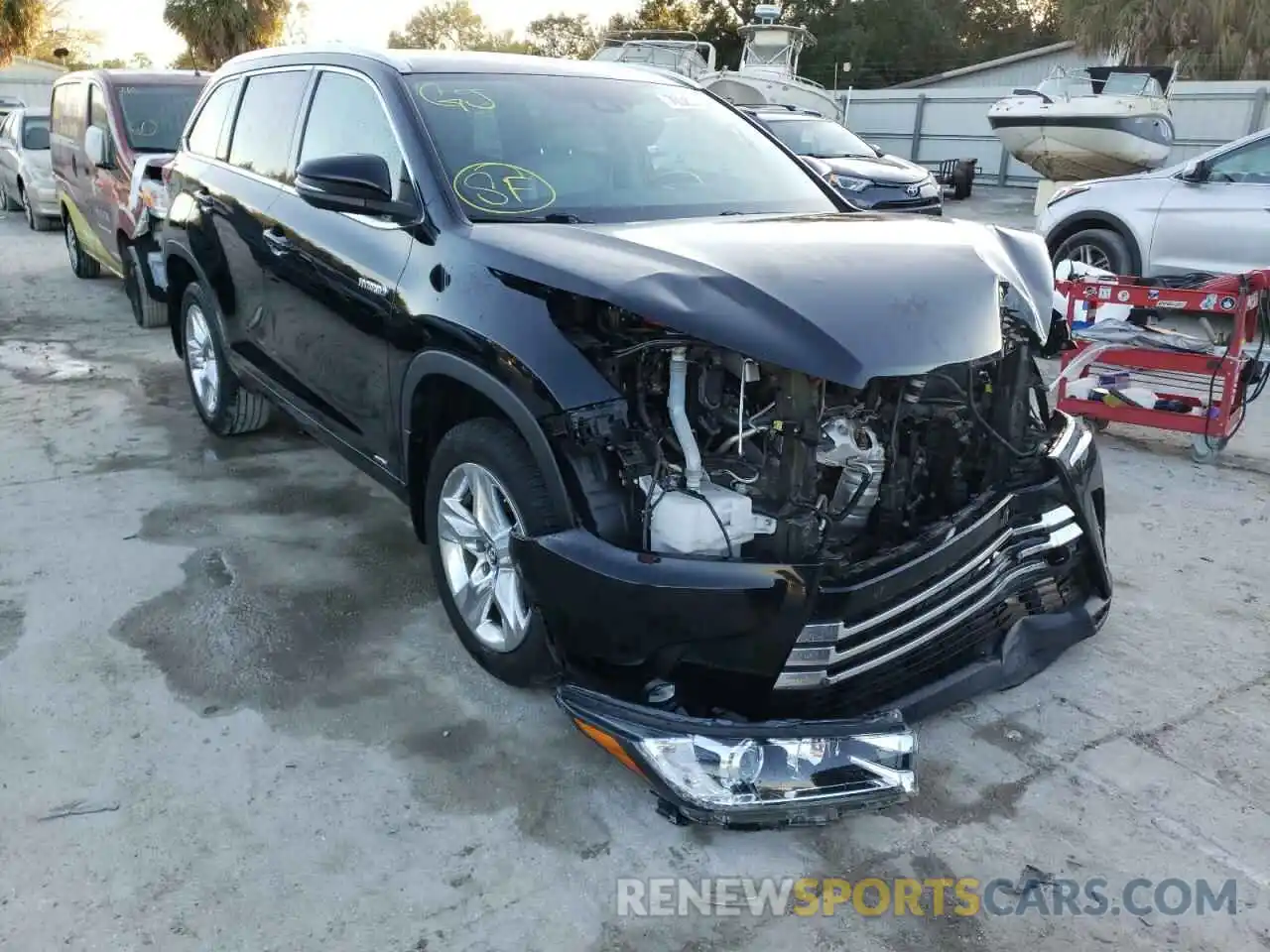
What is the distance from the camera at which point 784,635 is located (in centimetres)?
238

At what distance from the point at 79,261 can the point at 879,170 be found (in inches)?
333

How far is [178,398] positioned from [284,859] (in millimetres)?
4575

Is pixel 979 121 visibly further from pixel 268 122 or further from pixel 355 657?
pixel 355 657

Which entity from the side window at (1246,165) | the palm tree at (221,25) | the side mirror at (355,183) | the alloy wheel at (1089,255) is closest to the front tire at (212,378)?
the side mirror at (355,183)

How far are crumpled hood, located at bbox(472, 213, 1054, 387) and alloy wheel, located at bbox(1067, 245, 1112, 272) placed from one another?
21.8ft

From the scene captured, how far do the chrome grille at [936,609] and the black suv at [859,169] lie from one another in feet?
24.5

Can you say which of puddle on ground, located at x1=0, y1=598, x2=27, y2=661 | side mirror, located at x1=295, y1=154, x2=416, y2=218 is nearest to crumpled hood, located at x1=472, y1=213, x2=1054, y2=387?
side mirror, located at x1=295, y1=154, x2=416, y2=218

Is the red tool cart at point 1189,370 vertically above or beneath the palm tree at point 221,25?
beneath

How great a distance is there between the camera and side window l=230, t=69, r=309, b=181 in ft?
14.0

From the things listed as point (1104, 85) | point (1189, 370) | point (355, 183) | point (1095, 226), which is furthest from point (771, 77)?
point (355, 183)

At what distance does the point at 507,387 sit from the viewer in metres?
2.78

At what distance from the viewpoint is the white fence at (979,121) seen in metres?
18.5

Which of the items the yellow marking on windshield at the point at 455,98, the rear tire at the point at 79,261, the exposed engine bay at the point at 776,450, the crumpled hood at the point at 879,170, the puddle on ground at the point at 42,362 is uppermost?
the yellow marking on windshield at the point at 455,98

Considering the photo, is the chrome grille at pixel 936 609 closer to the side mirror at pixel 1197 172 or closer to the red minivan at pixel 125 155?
the red minivan at pixel 125 155
